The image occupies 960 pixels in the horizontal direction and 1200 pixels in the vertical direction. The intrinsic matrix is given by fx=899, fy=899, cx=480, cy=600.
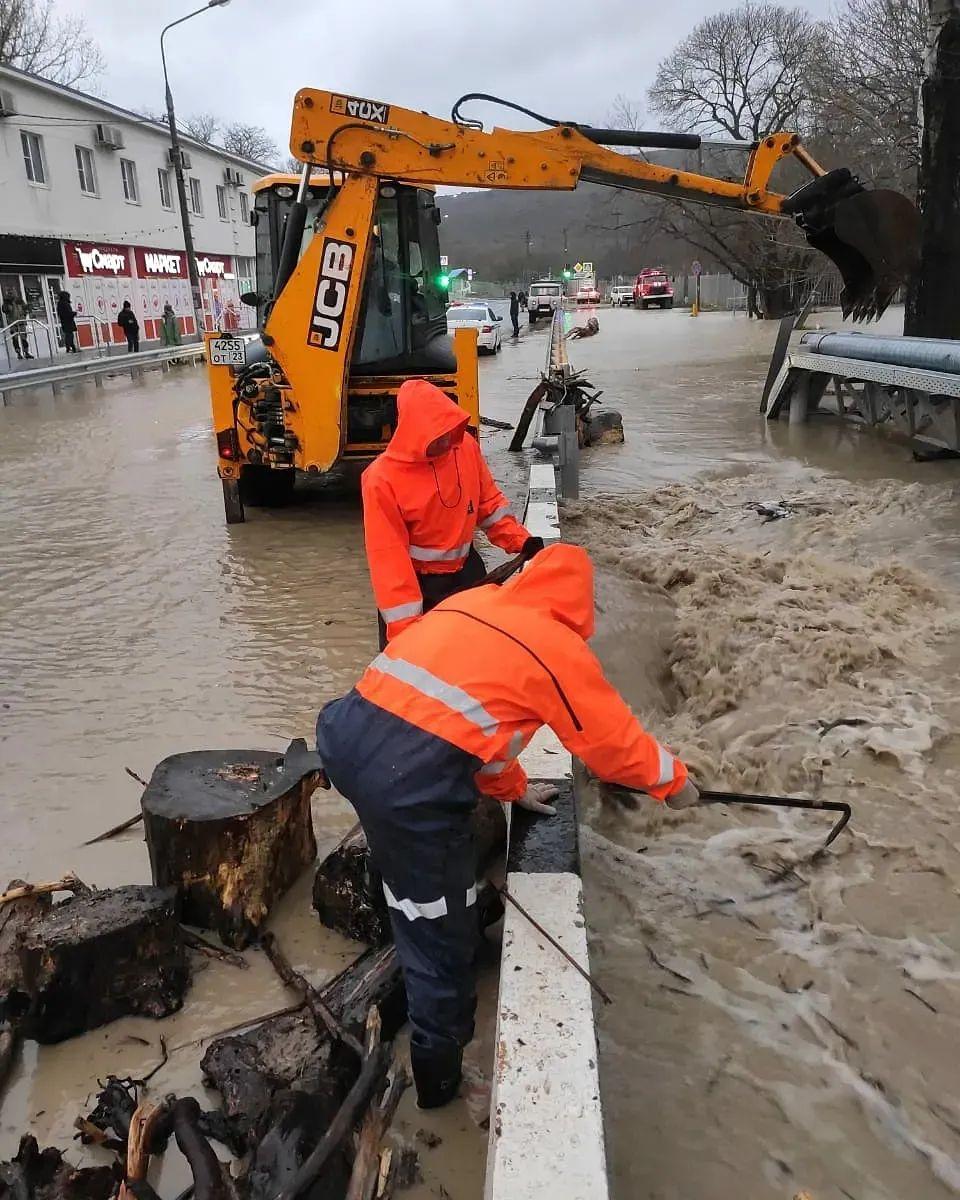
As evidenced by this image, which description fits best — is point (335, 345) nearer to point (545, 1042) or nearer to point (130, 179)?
point (545, 1042)

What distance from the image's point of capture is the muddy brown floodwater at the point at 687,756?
246 centimetres

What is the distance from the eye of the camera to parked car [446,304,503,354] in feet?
82.0

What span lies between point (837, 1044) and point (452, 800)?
4.84 feet

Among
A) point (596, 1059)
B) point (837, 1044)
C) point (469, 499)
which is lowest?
point (837, 1044)

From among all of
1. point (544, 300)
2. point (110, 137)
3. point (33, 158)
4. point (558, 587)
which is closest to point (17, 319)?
point (33, 158)

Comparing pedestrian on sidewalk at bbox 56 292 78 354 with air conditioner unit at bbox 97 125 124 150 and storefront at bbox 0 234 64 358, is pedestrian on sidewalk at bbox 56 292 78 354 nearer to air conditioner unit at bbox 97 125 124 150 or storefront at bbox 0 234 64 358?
storefront at bbox 0 234 64 358

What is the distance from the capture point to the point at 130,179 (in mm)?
30781

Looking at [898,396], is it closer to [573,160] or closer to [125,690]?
[573,160]

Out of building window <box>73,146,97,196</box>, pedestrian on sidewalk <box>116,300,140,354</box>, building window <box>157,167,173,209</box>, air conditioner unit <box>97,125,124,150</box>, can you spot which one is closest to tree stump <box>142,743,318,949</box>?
pedestrian on sidewalk <box>116,300,140,354</box>

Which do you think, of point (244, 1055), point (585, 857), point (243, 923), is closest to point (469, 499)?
point (585, 857)

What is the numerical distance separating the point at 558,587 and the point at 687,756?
2.18m

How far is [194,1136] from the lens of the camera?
6.70 ft

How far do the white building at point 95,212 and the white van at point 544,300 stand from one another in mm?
14683

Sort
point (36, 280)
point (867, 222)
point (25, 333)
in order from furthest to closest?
point (36, 280)
point (25, 333)
point (867, 222)
